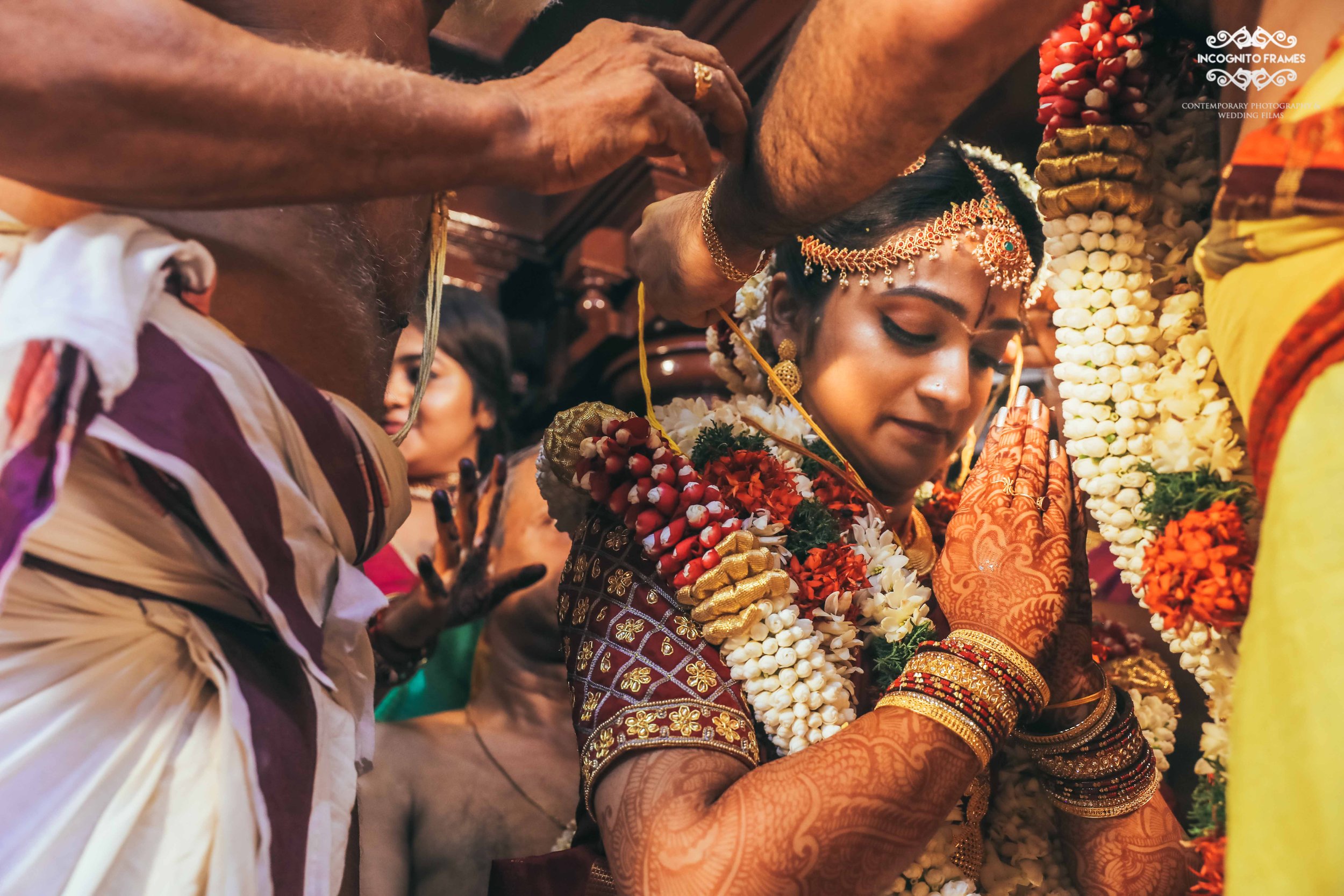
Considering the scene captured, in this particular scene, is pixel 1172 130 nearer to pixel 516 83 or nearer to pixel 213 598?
pixel 516 83

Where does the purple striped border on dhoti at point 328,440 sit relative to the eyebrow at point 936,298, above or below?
below

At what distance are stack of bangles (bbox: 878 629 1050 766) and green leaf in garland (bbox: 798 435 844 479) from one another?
47cm

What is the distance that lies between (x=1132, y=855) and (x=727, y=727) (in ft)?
2.41

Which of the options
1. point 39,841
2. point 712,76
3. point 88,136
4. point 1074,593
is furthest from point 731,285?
point 39,841

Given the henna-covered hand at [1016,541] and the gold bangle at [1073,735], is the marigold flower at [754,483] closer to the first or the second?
the henna-covered hand at [1016,541]

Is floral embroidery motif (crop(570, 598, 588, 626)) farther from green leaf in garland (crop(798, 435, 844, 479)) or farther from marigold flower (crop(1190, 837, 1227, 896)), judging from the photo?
marigold flower (crop(1190, 837, 1227, 896))

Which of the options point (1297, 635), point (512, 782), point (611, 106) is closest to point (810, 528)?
point (611, 106)

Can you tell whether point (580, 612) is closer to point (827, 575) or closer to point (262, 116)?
point (827, 575)

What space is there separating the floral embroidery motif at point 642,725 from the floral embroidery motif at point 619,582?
→ 0.20 meters

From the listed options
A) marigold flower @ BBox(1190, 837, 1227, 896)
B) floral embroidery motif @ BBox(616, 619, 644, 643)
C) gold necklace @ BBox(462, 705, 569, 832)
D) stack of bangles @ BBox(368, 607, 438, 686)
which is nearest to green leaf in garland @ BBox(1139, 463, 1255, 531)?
marigold flower @ BBox(1190, 837, 1227, 896)

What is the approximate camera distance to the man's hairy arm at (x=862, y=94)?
1.11 m

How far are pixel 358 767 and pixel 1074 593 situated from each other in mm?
1197

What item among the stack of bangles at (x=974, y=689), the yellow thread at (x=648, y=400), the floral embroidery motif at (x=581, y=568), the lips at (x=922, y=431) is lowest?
the stack of bangles at (x=974, y=689)

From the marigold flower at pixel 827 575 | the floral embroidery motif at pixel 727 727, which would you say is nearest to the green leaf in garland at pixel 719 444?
the marigold flower at pixel 827 575
